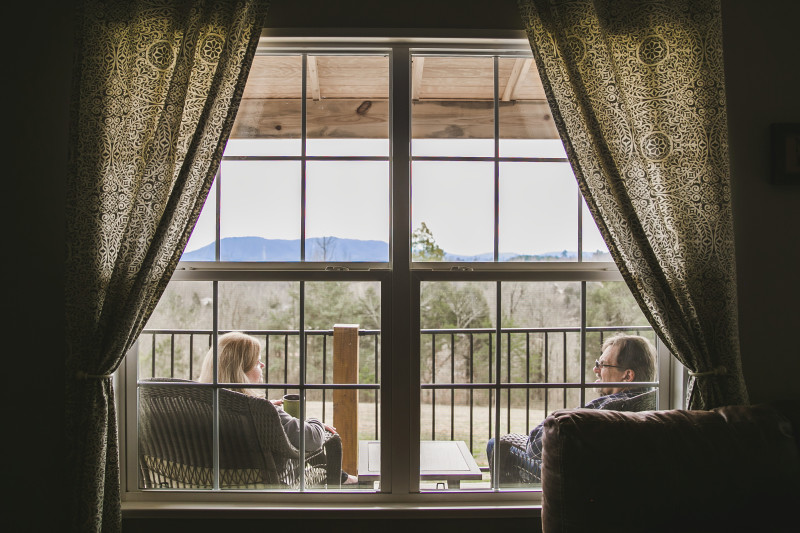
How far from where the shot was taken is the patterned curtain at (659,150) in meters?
1.78

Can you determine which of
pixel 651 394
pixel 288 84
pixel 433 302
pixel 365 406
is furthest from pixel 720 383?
pixel 288 84

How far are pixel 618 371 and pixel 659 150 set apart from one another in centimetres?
91

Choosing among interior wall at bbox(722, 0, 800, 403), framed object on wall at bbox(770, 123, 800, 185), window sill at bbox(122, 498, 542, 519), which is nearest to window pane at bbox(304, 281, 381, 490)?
window sill at bbox(122, 498, 542, 519)

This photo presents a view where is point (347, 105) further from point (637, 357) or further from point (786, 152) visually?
point (786, 152)

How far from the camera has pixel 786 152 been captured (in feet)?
6.28

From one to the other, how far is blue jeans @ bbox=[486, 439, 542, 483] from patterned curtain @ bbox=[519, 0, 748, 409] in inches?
26.5

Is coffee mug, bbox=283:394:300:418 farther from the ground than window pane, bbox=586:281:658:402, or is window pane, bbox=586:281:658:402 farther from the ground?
window pane, bbox=586:281:658:402

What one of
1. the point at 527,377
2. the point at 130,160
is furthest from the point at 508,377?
the point at 130,160

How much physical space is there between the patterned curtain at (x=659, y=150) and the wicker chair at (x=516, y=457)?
0.91 feet

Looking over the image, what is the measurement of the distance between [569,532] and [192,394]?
4.88 ft

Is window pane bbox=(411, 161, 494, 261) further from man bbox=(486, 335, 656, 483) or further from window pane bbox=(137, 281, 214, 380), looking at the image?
window pane bbox=(137, 281, 214, 380)

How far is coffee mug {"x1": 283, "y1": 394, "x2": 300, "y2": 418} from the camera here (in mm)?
1948

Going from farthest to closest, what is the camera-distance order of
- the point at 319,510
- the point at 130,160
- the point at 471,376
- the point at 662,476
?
the point at 471,376
the point at 319,510
the point at 130,160
the point at 662,476

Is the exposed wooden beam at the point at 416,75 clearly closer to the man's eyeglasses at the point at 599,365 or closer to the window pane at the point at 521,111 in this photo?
the window pane at the point at 521,111
